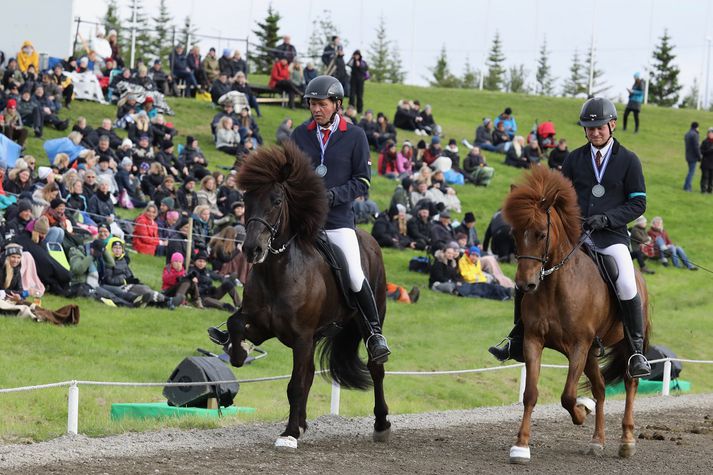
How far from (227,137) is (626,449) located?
22.3m

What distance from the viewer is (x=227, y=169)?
28625 mm

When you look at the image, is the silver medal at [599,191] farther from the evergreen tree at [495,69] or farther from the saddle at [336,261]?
the evergreen tree at [495,69]

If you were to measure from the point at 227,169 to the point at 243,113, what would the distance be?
3.87 meters

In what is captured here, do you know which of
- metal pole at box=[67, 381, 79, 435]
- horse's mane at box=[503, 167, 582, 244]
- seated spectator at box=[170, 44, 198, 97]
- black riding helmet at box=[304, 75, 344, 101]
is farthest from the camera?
seated spectator at box=[170, 44, 198, 97]

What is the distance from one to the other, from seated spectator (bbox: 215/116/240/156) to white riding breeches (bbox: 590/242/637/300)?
21.6 m

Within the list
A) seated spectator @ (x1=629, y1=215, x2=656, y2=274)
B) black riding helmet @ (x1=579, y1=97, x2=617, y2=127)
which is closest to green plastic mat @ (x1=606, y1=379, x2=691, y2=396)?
black riding helmet @ (x1=579, y1=97, x2=617, y2=127)

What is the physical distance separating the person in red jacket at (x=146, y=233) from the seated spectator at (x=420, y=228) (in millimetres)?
6863

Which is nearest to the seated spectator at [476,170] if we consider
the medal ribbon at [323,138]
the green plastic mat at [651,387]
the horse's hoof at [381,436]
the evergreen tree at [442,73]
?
the green plastic mat at [651,387]

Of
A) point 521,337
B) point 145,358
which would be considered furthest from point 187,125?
point 521,337

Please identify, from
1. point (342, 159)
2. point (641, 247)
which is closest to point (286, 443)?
point (342, 159)

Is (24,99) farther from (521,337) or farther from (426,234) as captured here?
(521,337)

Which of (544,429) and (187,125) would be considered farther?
(187,125)

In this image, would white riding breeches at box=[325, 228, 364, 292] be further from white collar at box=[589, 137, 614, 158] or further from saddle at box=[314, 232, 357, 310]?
white collar at box=[589, 137, 614, 158]

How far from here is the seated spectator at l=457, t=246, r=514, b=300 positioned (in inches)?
928
